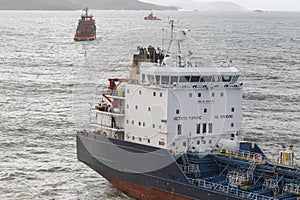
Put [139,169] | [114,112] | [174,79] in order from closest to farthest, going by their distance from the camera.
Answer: [174,79] → [139,169] → [114,112]

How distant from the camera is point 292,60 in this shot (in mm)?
84812

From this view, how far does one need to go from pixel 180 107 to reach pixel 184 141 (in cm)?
149

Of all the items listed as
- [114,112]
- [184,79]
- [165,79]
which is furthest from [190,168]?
[114,112]

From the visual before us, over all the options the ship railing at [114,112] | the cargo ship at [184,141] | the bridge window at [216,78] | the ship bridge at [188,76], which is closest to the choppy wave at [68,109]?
the cargo ship at [184,141]

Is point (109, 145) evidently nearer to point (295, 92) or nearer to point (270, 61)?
point (295, 92)

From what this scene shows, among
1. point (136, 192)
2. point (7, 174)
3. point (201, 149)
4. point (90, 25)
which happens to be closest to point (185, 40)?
point (201, 149)

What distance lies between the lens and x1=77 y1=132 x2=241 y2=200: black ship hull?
79.9 feet

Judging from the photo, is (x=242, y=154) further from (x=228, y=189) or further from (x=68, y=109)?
(x=68, y=109)

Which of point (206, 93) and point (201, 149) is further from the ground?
point (206, 93)

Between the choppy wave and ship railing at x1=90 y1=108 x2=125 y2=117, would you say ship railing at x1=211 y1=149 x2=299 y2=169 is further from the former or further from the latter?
the choppy wave

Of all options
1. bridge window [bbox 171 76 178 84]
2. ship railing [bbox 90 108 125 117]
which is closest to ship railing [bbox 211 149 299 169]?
bridge window [bbox 171 76 178 84]

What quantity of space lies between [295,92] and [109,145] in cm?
3186

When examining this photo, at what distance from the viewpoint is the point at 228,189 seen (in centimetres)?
2327

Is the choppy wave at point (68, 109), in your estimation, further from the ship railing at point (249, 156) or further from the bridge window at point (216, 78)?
the ship railing at point (249, 156)
